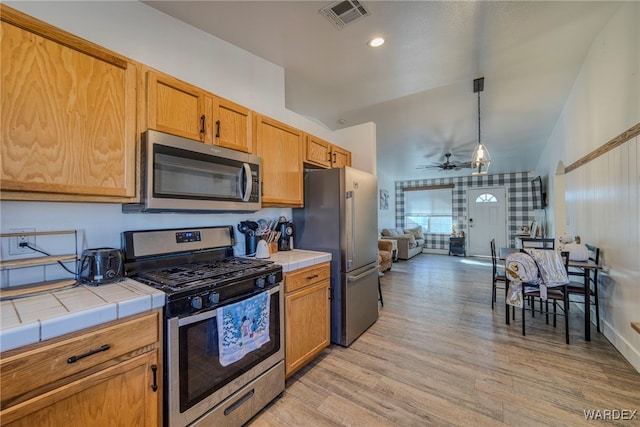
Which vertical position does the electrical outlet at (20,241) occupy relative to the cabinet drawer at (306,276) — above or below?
above

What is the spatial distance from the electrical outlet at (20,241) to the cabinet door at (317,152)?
198cm

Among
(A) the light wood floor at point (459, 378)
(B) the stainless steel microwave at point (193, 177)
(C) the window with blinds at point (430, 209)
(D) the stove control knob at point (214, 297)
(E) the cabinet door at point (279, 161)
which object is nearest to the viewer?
(D) the stove control knob at point (214, 297)

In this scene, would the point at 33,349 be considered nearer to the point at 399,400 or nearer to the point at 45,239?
the point at 45,239

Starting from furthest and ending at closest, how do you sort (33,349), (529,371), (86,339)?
(529,371) → (86,339) → (33,349)

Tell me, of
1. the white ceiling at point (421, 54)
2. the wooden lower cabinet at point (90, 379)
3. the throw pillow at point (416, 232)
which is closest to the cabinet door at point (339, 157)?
the white ceiling at point (421, 54)

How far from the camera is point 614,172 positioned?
2424 mm

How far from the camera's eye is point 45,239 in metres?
1.37

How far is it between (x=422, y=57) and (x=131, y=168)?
264cm

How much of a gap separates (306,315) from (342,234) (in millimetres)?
771

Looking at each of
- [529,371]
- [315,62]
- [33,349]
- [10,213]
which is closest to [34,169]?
[10,213]

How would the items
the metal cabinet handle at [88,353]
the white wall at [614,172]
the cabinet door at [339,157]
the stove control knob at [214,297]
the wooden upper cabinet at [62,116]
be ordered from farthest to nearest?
1. the cabinet door at [339,157]
2. the white wall at [614,172]
3. the stove control knob at [214,297]
4. the wooden upper cabinet at [62,116]
5. the metal cabinet handle at [88,353]

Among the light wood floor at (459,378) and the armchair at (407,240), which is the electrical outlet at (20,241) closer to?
the light wood floor at (459,378)

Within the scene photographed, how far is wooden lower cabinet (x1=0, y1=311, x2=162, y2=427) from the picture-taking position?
2.81 feet

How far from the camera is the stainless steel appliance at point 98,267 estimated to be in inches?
53.8
